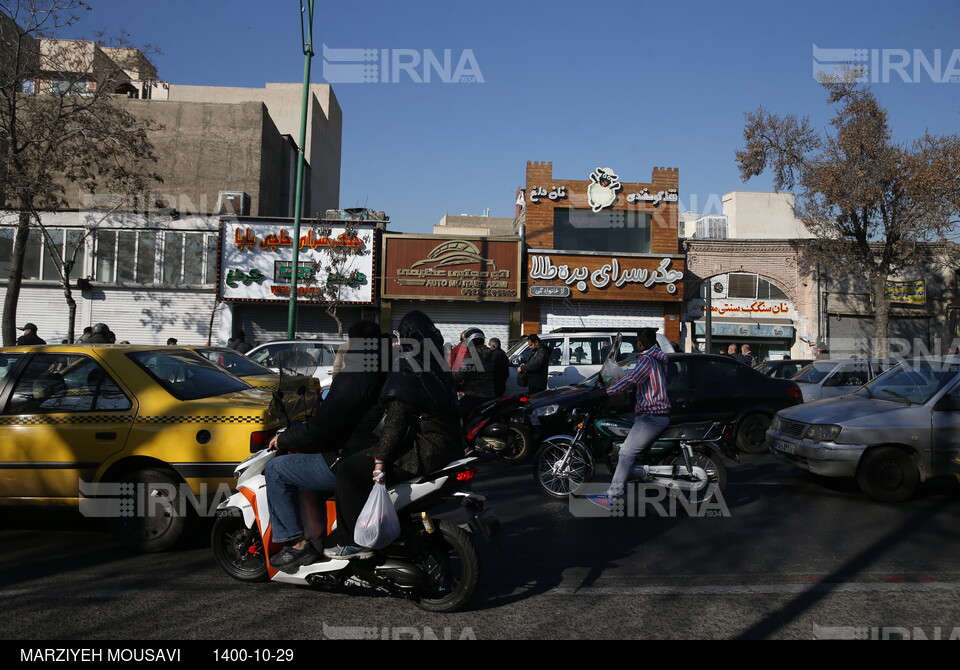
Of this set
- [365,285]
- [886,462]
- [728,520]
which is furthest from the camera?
[365,285]

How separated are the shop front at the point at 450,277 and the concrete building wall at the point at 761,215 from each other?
715 inches

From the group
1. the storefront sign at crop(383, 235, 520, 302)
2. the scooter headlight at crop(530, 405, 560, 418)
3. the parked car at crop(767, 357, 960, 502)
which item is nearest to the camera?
the parked car at crop(767, 357, 960, 502)

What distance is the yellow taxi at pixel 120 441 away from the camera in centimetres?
540

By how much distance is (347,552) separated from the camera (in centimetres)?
440

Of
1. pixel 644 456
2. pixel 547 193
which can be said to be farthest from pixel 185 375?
pixel 547 193

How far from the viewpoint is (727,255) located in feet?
92.7

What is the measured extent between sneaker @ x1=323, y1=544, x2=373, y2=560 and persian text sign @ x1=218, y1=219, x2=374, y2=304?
807 inches

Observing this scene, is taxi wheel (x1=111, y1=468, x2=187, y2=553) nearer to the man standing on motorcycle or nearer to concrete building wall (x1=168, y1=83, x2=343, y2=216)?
the man standing on motorcycle

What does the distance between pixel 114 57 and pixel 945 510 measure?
18775 millimetres

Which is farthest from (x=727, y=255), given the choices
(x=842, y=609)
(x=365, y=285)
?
(x=842, y=609)

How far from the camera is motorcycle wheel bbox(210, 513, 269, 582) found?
4.86m

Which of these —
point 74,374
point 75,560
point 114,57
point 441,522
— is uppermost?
point 114,57

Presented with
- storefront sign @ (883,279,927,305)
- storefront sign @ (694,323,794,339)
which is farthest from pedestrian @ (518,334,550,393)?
storefront sign @ (883,279,927,305)

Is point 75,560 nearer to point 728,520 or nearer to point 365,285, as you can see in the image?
point 728,520
